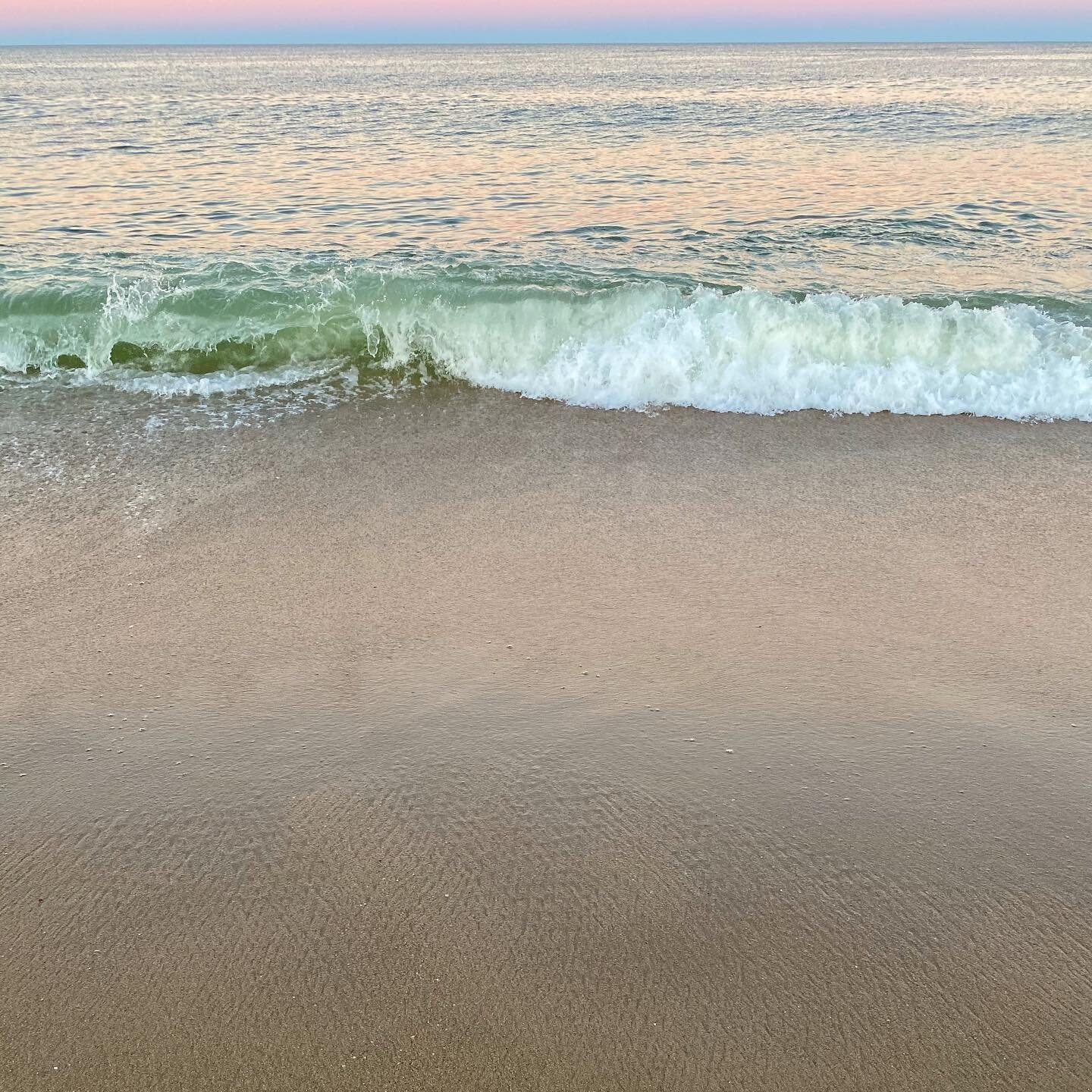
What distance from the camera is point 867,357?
6.98m

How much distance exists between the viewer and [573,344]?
23.6ft

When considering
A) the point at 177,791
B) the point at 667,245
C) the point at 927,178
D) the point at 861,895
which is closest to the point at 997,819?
the point at 861,895

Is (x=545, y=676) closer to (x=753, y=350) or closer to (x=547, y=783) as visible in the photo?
(x=547, y=783)

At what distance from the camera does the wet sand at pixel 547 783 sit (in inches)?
87.0

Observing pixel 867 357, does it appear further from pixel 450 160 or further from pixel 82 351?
pixel 450 160

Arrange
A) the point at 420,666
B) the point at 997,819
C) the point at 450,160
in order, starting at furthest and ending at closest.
→ the point at 450,160 < the point at 420,666 < the point at 997,819

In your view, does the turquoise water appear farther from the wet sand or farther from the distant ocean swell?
the wet sand

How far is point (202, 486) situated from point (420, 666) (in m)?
2.29

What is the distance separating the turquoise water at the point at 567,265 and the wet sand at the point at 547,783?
71.2 inches

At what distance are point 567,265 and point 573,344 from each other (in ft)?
8.40

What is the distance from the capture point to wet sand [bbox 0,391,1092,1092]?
7.25 feet

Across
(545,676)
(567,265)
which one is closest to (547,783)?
(545,676)

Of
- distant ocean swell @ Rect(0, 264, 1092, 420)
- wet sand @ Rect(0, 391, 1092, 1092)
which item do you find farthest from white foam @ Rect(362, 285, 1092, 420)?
wet sand @ Rect(0, 391, 1092, 1092)

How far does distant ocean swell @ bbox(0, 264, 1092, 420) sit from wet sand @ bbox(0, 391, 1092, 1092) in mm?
1458
